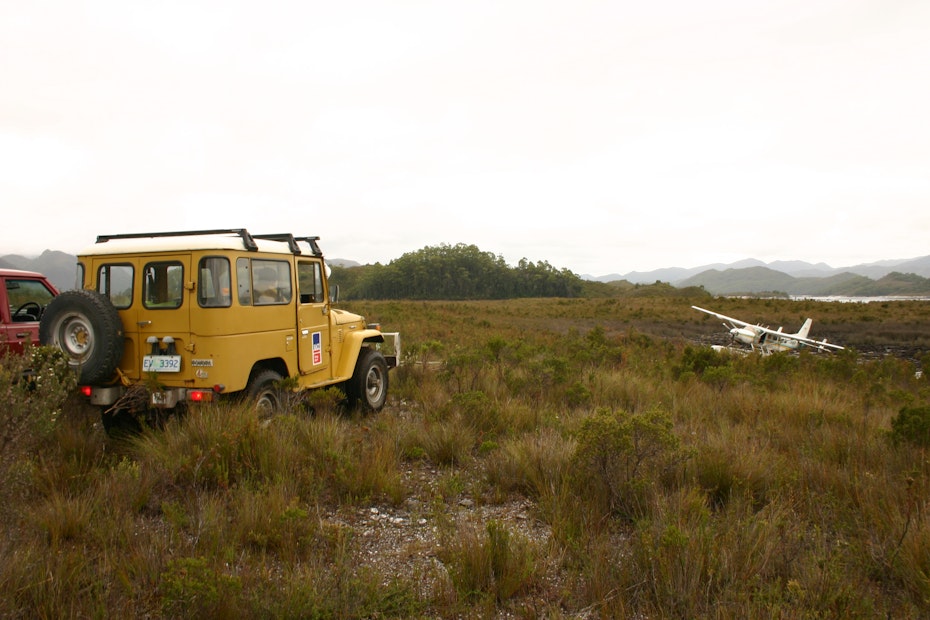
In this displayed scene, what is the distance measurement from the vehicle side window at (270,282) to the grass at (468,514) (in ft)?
4.83

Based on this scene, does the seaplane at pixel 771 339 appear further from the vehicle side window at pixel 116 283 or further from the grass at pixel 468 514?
the vehicle side window at pixel 116 283

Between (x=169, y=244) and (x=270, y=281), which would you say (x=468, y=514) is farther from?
(x=169, y=244)

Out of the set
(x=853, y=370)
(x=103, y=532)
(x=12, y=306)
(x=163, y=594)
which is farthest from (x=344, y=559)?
(x=853, y=370)

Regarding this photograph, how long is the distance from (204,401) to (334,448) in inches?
57.9

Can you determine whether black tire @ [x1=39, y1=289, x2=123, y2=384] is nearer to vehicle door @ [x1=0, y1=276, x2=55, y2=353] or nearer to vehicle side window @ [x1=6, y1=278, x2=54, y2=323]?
vehicle door @ [x1=0, y1=276, x2=55, y2=353]

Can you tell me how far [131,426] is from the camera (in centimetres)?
598

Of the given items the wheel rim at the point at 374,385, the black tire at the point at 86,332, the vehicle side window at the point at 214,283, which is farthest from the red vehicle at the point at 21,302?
the wheel rim at the point at 374,385

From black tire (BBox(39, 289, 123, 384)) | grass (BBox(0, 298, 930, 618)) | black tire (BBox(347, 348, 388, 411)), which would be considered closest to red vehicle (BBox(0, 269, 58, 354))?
grass (BBox(0, 298, 930, 618))

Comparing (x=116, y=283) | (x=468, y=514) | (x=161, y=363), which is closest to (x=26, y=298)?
(x=116, y=283)

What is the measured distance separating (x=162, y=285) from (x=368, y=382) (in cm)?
333

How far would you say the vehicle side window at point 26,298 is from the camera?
7.28 metres

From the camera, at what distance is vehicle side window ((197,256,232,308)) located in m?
5.36

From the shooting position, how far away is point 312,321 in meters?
6.91

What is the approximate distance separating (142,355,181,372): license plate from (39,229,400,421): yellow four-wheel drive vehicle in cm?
1
